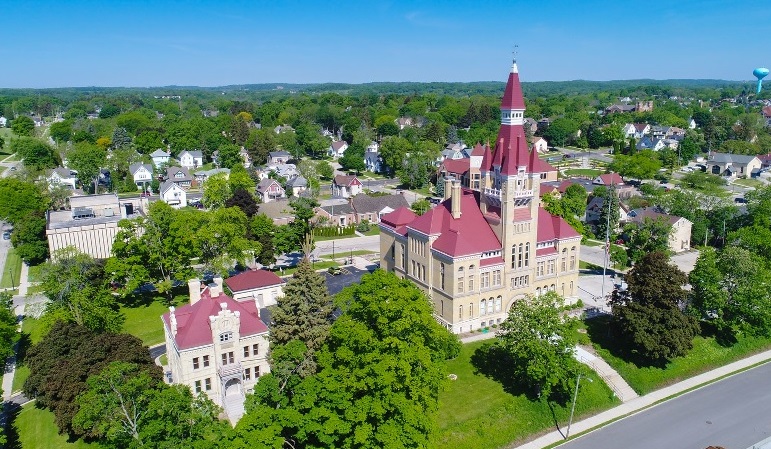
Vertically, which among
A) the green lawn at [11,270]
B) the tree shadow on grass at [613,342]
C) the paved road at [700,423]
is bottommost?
the paved road at [700,423]

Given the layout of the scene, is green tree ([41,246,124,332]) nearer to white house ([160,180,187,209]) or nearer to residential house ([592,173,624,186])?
white house ([160,180,187,209])

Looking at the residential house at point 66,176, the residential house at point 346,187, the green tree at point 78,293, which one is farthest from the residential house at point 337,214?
the residential house at point 66,176

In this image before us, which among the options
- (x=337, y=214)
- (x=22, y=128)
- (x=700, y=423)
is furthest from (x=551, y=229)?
(x=22, y=128)

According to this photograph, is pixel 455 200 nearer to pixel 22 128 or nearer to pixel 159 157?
pixel 159 157

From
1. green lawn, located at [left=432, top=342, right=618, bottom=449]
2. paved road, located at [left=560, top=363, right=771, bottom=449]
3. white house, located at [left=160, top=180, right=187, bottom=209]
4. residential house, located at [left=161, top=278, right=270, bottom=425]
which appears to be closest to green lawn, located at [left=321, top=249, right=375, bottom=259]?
green lawn, located at [left=432, top=342, right=618, bottom=449]

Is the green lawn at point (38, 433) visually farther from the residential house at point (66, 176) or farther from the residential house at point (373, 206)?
the residential house at point (66, 176)

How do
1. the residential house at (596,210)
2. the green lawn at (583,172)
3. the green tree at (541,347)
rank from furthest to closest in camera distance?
the green lawn at (583,172) < the residential house at (596,210) < the green tree at (541,347)
